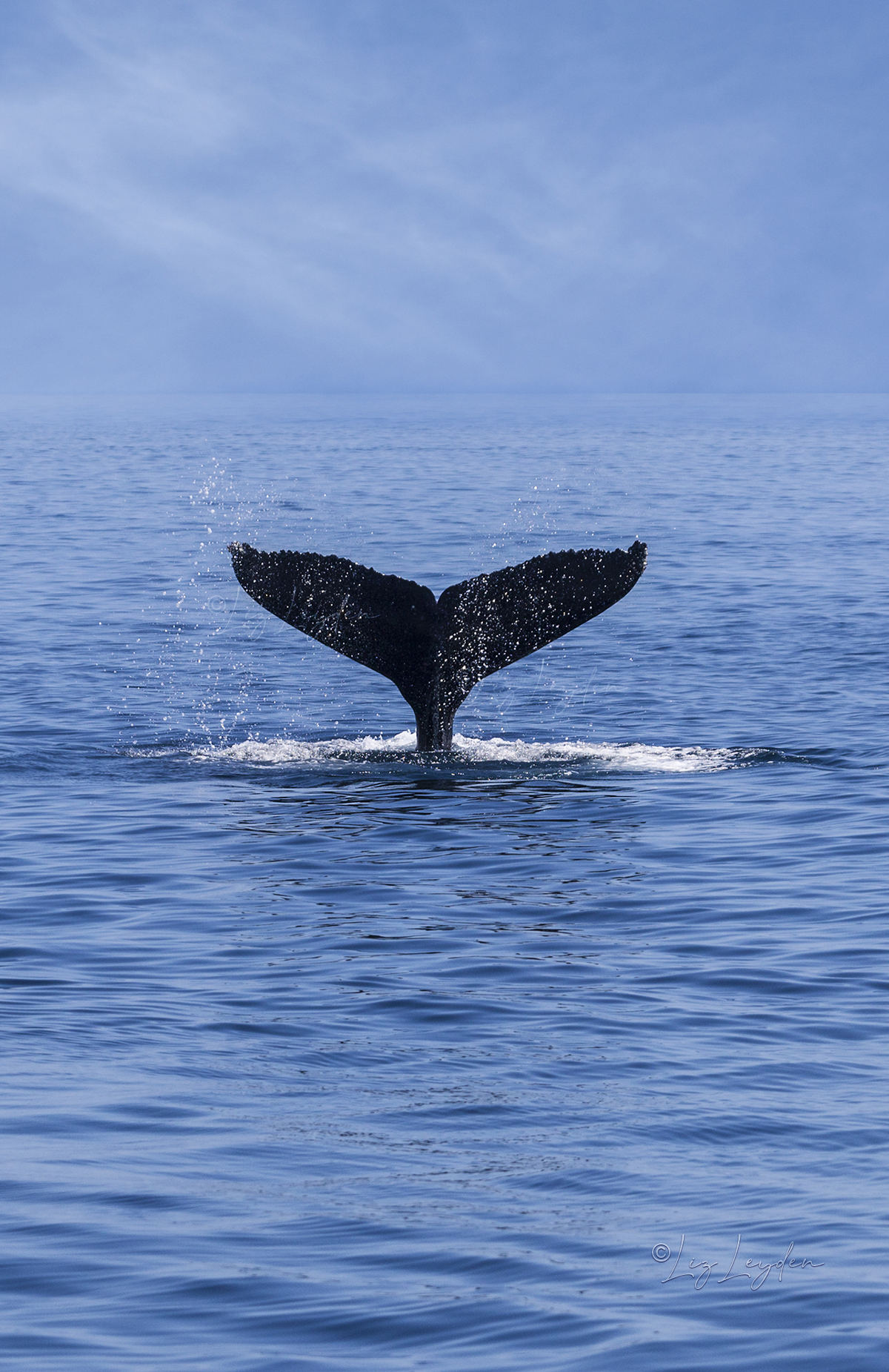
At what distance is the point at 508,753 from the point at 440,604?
2.42 m

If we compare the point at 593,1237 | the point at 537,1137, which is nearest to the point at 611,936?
the point at 537,1137

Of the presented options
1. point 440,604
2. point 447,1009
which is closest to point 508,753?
point 440,604

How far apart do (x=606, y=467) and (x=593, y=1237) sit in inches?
2189

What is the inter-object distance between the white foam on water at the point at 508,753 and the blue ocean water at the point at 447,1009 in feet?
0.19

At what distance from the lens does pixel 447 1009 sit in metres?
9.08

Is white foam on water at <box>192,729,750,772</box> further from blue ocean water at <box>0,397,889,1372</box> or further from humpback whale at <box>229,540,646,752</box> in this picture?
humpback whale at <box>229,540,646,752</box>

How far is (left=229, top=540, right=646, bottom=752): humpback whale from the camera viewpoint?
41.5ft

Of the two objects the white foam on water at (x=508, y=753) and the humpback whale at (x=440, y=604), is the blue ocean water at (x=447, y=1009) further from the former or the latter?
the humpback whale at (x=440, y=604)

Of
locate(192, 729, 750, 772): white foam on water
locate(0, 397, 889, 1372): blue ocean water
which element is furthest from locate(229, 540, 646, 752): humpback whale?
locate(192, 729, 750, 772): white foam on water

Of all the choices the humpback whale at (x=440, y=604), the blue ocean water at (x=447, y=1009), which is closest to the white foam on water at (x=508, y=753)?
the blue ocean water at (x=447, y=1009)

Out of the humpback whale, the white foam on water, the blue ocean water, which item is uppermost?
the humpback whale

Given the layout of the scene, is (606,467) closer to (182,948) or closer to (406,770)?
(406,770)

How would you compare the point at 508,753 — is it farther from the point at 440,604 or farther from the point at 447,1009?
the point at 447,1009

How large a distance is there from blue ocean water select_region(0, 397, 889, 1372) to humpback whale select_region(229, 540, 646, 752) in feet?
3.56
